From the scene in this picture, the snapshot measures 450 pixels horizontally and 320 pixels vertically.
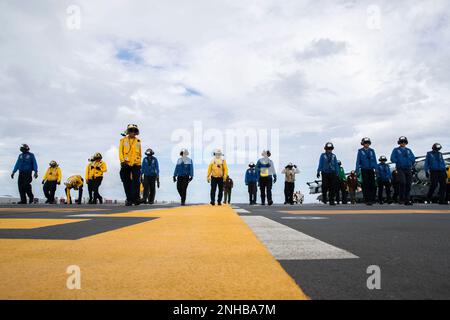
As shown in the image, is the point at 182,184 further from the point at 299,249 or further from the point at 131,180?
the point at 299,249

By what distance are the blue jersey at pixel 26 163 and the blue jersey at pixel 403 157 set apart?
13.7 m

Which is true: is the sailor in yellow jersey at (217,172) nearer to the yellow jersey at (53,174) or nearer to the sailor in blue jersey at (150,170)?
the sailor in blue jersey at (150,170)

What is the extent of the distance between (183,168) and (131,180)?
321cm

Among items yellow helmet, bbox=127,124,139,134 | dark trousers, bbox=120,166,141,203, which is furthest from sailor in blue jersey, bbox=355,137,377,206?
yellow helmet, bbox=127,124,139,134

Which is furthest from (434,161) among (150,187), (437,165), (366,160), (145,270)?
(145,270)

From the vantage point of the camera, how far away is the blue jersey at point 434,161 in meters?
14.6

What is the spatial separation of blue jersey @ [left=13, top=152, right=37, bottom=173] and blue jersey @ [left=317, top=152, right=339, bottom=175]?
1117 centimetres

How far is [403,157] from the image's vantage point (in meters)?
14.2

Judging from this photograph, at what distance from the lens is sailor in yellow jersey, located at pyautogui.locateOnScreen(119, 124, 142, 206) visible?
1174 centimetres

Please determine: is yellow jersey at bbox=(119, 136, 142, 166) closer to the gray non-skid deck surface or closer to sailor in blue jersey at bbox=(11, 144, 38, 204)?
sailor in blue jersey at bbox=(11, 144, 38, 204)

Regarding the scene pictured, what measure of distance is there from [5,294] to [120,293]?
16.7 inches

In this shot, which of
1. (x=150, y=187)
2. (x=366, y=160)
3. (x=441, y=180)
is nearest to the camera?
(x=366, y=160)

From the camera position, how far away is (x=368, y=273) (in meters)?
1.93
